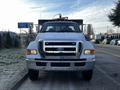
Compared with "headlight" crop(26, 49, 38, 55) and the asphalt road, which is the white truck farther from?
the asphalt road

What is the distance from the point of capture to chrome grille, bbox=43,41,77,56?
1153 cm

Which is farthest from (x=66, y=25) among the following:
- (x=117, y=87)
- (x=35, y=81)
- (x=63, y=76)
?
(x=117, y=87)

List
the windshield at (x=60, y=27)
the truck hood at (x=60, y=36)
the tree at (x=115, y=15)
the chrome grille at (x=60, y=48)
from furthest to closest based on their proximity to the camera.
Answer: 1. the tree at (x=115, y=15)
2. the windshield at (x=60, y=27)
3. the truck hood at (x=60, y=36)
4. the chrome grille at (x=60, y=48)

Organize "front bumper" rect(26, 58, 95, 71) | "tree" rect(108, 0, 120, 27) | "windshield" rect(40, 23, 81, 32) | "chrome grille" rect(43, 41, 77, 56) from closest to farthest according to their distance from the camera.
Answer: "front bumper" rect(26, 58, 95, 71) < "chrome grille" rect(43, 41, 77, 56) < "windshield" rect(40, 23, 81, 32) < "tree" rect(108, 0, 120, 27)

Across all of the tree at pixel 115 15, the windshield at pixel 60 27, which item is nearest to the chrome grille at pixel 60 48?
the windshield at pixel 60 27

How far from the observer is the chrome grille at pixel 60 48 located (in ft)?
37.8

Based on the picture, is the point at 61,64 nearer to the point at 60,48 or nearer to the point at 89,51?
the point at 60,48

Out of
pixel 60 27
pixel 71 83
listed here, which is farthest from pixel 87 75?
pixel 60 27

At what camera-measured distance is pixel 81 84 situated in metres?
11.7

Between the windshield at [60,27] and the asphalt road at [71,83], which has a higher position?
the windshield at [60,27]

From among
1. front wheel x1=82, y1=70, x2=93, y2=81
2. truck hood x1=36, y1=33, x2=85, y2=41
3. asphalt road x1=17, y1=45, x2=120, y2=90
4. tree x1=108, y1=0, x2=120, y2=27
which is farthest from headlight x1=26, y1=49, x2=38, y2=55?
tree x1=108, y1=0, x2=120, y2=27

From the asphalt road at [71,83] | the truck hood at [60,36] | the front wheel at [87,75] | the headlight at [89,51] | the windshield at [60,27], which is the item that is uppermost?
the windshield at [60,27]

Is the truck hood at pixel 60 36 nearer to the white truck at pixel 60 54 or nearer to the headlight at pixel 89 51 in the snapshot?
the white truck at pixel 60 54

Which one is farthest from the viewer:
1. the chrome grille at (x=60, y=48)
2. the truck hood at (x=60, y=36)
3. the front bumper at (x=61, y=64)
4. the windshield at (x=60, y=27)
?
the windshield at (x=60, y=27)
